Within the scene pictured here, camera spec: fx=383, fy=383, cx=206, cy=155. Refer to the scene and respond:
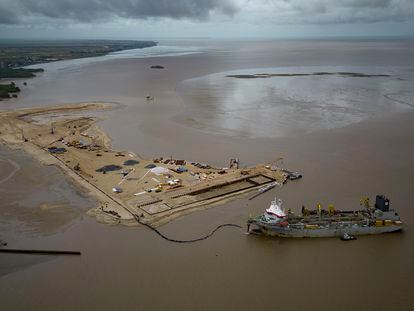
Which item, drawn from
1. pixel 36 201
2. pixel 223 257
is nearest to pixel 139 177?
pixel 36 201

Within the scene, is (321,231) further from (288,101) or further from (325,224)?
(288,101)

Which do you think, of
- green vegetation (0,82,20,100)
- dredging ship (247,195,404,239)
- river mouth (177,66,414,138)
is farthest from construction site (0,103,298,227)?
green vegetation (0,82,20,100)

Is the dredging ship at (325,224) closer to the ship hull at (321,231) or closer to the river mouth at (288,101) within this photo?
the ship hull at (321,231)

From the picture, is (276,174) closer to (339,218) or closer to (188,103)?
(339,218)

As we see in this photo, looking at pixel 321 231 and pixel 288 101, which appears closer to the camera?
pixel 321 231

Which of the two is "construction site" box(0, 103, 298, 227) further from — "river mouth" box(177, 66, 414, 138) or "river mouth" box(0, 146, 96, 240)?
"river mouth" box(177, 66, 414, 138)

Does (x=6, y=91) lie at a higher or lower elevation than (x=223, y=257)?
higher

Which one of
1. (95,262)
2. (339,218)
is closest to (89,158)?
(95,262)

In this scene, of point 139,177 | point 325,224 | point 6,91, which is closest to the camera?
point 325,224
